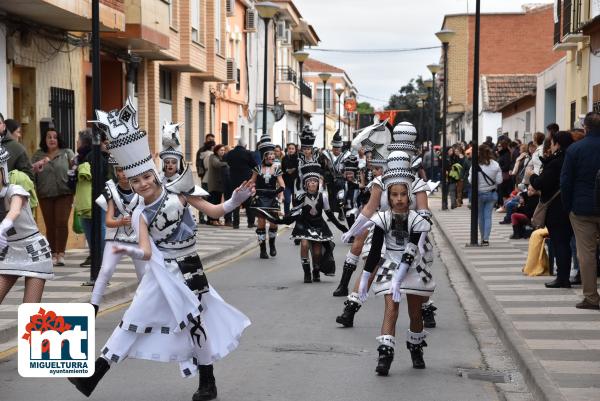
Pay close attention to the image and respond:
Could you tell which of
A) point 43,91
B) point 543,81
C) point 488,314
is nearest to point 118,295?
point 488,314

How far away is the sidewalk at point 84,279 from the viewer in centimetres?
1109

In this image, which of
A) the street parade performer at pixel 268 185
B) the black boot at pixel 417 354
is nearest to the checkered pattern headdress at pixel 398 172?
the black boot at pixel 417 354

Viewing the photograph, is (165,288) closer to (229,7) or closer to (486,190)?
(486,190)

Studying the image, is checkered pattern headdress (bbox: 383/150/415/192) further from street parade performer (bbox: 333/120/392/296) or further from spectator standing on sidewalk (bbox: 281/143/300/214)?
spectator standing on sidewalk (bbox: 281/143/300/214)

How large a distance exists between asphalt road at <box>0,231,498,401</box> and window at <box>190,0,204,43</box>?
67.0 feet

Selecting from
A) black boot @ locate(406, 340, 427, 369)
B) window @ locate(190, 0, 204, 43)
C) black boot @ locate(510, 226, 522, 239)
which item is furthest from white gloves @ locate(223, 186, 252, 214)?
window @ locate(190, 0, 204, 43)

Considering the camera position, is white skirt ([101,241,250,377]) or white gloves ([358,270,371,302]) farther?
white gloves ([358,270,371,302])

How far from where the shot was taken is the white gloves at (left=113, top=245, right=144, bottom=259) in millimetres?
6559

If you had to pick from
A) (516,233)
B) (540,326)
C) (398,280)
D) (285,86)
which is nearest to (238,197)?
(398,280)

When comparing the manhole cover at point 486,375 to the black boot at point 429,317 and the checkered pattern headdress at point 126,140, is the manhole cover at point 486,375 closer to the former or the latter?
the black boot at point 429,317

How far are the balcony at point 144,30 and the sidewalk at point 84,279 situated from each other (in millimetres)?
4449

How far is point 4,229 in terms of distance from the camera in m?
8.06

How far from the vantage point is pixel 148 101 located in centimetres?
2814

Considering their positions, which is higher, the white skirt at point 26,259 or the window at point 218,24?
the window at point 218,24
